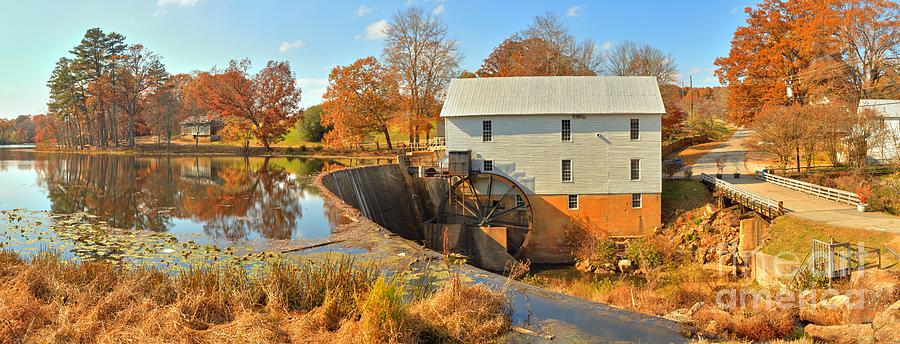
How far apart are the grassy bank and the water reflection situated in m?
8.08

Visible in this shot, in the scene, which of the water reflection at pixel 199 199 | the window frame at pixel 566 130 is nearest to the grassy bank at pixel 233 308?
the water reflection at pixel 199 199

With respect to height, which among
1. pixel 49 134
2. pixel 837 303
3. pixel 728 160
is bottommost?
pixel 837 303

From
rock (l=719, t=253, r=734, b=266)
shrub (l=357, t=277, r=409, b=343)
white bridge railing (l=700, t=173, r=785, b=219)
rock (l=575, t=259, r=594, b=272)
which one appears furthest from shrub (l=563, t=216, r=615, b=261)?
shrub (l=357, t=277, r=409, b=343)

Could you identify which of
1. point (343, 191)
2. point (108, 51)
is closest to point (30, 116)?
point (108, 51)

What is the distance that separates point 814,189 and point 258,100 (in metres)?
52.9

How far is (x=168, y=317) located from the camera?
7.03m

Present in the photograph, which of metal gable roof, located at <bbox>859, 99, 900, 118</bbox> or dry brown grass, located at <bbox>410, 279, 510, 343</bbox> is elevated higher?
metal gable roof, located at <bbox>859, 99, 900, 118</bbox>

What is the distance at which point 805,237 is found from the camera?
16.3 metres

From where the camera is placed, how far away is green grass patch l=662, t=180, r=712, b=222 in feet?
79.5

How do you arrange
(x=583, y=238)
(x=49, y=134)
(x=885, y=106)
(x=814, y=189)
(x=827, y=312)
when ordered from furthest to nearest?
(x=49, y=134) < (x=885, y=106) < (x=583, y=238) < (x=814, y=189) < (x=827, y=312)

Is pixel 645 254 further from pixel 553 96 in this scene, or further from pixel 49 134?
pixel 49 134

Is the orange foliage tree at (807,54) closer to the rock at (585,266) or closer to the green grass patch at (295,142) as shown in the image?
the rock at (585,266)

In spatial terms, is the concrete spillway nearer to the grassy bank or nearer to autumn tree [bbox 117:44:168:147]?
the grassy bank

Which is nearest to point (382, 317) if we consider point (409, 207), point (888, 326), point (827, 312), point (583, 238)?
point (888, 326)
